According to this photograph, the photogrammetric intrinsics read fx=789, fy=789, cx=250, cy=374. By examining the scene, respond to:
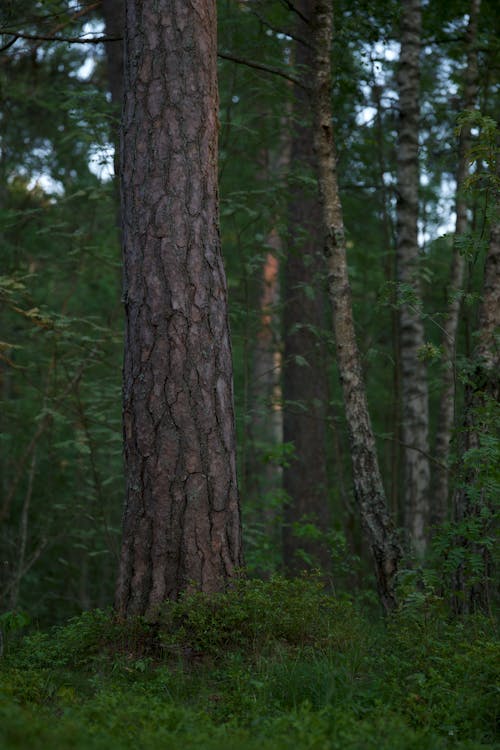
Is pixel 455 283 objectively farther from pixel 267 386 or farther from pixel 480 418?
pixel 267 386

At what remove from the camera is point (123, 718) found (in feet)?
13.2

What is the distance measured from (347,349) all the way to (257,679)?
135 inches

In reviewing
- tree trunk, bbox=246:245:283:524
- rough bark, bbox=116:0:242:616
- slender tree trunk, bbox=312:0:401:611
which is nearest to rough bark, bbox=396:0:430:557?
slender tree trunk, bbox=312:0:401:611

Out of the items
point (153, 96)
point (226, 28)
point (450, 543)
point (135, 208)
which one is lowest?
point (450, 543)

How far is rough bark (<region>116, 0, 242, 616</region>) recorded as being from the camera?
219 inches

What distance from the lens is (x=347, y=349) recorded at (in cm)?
738

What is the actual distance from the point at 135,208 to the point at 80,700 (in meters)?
3.43

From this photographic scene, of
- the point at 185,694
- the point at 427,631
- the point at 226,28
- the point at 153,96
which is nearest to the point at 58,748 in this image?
the point at 185,694

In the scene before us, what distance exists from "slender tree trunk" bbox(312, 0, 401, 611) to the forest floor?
2.69ft

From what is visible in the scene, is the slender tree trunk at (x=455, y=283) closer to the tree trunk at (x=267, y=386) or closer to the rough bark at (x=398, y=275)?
the rough bark at (x=398, y=275)

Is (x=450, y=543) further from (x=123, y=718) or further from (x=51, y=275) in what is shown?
(x=51, y=275)

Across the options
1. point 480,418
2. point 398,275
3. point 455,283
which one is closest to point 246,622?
point 480,418

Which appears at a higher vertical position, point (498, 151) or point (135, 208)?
point (498, 151)

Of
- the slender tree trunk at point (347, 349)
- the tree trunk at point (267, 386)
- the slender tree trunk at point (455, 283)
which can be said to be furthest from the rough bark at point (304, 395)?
the slender tree trunk at point (347, 349)
